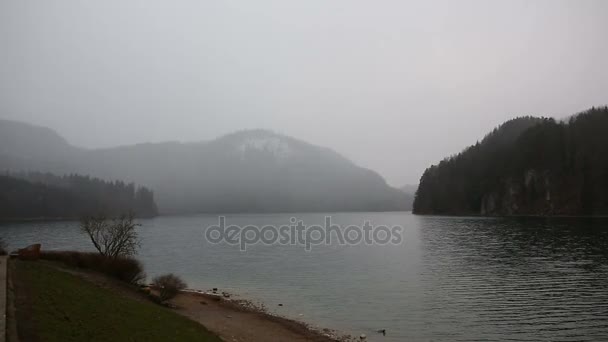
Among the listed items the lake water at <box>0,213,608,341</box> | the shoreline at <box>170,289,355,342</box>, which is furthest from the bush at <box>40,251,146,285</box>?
the lake water at <box>0,213,608,341</box>

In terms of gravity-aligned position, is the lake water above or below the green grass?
below

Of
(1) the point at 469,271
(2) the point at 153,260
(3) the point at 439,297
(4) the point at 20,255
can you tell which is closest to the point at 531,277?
(1) the point at 469,271

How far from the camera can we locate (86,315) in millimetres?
21406

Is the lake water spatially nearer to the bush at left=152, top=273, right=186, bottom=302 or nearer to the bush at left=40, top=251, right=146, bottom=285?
the bush at left=152, top=273, right=186, bottom=302

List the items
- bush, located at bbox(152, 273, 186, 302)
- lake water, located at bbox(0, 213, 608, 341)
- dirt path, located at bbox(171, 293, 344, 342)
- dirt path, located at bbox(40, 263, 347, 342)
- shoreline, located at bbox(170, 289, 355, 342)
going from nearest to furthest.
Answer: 1. dirt path, located at bbox(171, 293, 344, 342)
2. dirt path, located at bbox(40, 263, 347, 342)
3. shoreline, located at bbox(170, 289, 355, 342)
4. lake water, located at bbox(0, 213, 608, 341)
5. bush, located at bbox(152, 273, 186, 302)

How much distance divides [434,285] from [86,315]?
128 feet

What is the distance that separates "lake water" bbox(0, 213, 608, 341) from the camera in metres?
32.0

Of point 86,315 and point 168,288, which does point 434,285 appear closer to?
point 168,288

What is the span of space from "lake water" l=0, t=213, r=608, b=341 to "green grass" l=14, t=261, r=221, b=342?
580 inches

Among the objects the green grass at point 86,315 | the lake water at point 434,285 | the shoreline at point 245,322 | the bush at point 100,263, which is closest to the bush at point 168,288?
the shoreline at point 245,322

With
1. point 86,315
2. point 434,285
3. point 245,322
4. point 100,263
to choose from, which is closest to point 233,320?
point 245,322

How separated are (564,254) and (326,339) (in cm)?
5555

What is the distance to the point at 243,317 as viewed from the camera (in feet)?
118

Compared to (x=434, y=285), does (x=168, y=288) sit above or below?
above
